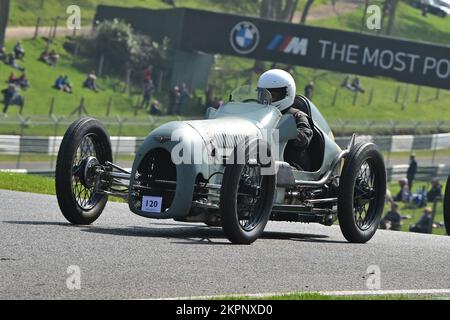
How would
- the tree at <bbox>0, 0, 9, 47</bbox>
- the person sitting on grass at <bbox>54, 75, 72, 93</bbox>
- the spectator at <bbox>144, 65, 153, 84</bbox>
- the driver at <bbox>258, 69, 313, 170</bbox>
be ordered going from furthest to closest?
1. the tree at <bbox>0, 0, 9, 47</bbox>
2. the spectator at <bbox>144, 65, 153, 84</bbox>
3. the person sitting on grass at <bbox>54, 75, 72, 93</bbox>
4. the driver at <bbox>258, 69, 313, 170</bbox>

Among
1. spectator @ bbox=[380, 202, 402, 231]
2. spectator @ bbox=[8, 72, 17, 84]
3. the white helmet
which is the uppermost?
the white helmet

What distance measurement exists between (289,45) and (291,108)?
1212 inches

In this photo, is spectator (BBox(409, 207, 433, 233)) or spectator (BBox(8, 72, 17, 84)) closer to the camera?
spectator (BBox(409, 207, 433, 233))

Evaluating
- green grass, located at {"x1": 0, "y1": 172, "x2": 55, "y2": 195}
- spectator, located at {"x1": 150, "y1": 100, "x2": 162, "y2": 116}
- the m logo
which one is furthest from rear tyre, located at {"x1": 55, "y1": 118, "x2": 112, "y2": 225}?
the m logo

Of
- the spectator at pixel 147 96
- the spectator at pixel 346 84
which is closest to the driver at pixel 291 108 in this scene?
the spectator at pixel 147 96

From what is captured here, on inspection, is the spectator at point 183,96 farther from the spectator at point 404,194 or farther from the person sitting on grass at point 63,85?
the spectator at point 404,194

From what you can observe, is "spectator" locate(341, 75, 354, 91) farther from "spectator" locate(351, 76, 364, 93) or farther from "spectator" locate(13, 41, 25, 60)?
"spectator" locate(13, 41, 25, 60)

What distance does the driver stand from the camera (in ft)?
40.4

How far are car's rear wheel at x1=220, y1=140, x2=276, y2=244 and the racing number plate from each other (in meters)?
0.69

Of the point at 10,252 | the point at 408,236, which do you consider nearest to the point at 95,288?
the point at 10,252

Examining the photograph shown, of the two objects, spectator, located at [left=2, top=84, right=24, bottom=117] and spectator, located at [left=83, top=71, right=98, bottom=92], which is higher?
spectator, located at [left=83, top=71, right=98, bottom=92]

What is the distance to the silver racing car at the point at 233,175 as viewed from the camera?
426 inches

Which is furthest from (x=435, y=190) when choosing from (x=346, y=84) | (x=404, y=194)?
(x=346, y=84)

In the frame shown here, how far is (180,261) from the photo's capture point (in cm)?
913
